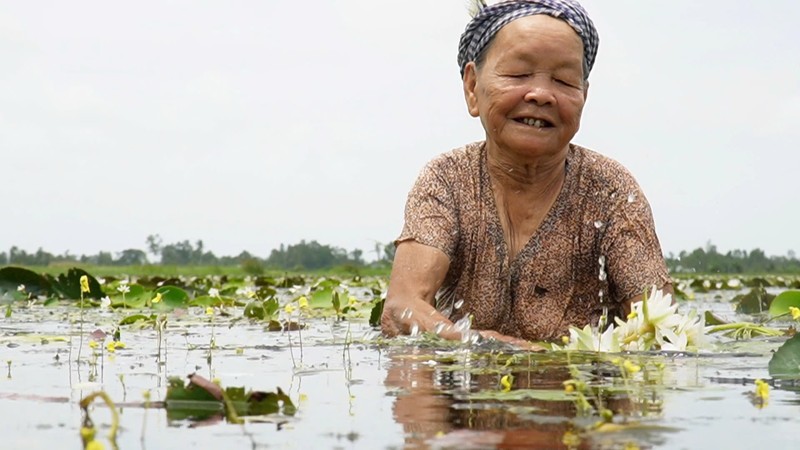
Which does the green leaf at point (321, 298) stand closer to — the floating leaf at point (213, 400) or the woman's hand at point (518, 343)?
the woman's hand at point (518, 343)

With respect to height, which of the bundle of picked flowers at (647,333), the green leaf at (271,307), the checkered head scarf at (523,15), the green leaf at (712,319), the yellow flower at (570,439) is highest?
the checkered head scarf at (523,15)

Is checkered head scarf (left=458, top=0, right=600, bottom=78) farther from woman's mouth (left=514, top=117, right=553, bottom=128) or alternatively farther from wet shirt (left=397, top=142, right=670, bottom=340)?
wet shirt (left=397, top=142, right=670, bottom=340)

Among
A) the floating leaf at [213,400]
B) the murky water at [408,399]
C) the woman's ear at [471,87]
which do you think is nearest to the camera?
the murky water at [408,399]

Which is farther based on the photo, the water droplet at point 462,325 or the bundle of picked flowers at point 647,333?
the water droplet at point 462,325

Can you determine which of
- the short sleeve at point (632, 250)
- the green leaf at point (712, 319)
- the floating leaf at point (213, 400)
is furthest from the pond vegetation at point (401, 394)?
the short sleeve at point (632, 250)

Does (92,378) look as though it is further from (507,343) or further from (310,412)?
(507,343)

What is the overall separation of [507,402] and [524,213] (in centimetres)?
232

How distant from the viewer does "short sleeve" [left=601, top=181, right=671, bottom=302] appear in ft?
15.0

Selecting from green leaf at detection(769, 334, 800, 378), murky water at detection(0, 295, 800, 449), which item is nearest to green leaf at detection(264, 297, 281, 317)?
murky water at detection(0, 295, 800, 449)

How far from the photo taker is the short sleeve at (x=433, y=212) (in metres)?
4.59

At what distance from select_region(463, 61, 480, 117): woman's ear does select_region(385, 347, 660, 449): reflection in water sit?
137 centimetres

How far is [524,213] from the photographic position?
474 centimetres

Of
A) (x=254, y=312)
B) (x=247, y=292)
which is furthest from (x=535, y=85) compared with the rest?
(x=247, y=292)

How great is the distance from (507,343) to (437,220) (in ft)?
2.46
